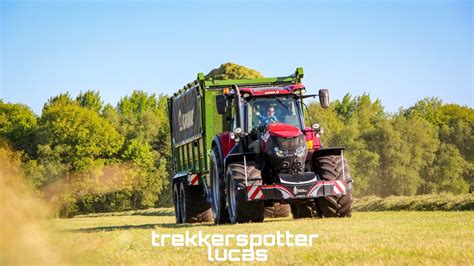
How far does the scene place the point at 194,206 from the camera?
918 inches

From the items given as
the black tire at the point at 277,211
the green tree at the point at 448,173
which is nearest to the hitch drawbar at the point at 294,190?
the black tire at the point at 277,211

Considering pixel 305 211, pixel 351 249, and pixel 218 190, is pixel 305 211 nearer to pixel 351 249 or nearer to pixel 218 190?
pixel 218 190

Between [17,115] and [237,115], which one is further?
[17,115]

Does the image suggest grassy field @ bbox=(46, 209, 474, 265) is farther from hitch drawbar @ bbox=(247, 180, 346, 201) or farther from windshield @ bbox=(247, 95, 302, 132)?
windshield @ bbox=(247, 95, 302, 132)

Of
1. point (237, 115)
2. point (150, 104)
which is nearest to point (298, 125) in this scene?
point (237, 115)

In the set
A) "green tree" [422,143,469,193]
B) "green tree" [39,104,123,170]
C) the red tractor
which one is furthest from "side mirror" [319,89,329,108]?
"green tree" [422,143,469,193]

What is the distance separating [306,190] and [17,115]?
62.8 meters

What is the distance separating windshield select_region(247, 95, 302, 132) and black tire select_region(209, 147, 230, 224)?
3.75 ft

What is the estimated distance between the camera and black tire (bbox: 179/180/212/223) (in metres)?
23.3

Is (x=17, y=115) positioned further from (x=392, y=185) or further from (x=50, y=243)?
(x=50, y=243)

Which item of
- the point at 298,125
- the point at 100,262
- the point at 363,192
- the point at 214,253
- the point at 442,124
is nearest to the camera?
the point at 100,262

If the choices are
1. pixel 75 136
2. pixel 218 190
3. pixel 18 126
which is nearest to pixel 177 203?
pixel 218 190

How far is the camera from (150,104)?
109 m

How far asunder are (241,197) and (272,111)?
2180mm
